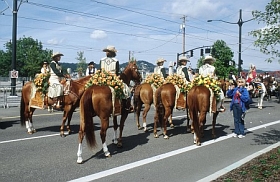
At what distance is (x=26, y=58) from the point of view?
8900cm

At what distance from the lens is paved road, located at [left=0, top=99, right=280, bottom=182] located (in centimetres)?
665

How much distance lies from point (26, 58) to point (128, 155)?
87.2m

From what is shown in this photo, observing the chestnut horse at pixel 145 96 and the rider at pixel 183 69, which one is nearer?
the rider at pixel 183 69

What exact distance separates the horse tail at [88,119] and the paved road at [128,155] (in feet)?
1.74

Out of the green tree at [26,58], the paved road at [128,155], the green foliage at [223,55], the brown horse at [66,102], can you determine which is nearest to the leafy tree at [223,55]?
the green foliage at [223,55]

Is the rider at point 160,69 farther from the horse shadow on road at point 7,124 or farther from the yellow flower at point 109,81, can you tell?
the horse shadow on road at point 7,124

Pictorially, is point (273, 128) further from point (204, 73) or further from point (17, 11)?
point (17, 11)

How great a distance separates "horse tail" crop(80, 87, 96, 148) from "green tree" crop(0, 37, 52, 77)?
216 feet

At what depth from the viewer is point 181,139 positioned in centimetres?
1043

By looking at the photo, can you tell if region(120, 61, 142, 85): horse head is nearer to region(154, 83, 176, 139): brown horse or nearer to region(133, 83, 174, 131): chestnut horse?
region(154, 83, 176, 139): brown horse

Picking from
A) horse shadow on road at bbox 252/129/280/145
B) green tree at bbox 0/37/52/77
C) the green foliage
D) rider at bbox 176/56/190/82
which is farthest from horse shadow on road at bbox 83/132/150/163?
green tree at bbox 0/37/52/77

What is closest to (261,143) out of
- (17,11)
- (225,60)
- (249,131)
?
(249,131)

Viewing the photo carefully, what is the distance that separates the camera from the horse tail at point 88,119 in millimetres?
7629

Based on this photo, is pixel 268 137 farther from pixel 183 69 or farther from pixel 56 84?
pixel 56 84
